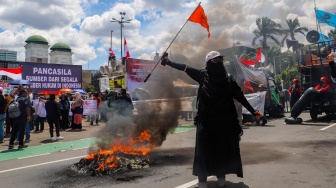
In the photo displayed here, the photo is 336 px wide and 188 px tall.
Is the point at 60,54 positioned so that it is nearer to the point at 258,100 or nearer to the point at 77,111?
the point at 77,111

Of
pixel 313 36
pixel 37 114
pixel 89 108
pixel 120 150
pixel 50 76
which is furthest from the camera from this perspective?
pixel 50 76

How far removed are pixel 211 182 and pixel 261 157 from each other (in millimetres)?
2225

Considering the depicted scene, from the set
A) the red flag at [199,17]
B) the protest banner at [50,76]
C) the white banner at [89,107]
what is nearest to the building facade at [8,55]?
the protest banner at [50,76]

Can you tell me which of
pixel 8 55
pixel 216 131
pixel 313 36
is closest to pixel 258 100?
pixel 313 36

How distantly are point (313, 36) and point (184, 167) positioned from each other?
1244 cm

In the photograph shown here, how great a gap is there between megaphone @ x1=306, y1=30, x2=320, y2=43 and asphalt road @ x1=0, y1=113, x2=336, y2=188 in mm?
7405

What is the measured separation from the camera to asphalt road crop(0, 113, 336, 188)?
15.6 feet

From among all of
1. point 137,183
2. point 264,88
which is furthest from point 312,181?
point 264,88

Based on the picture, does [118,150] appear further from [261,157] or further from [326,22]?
[326,22]

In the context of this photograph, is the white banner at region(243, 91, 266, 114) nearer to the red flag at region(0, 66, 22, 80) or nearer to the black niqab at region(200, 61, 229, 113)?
the black niqab at region(200, 61, 229, 113)

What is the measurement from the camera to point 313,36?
1515 centimetres

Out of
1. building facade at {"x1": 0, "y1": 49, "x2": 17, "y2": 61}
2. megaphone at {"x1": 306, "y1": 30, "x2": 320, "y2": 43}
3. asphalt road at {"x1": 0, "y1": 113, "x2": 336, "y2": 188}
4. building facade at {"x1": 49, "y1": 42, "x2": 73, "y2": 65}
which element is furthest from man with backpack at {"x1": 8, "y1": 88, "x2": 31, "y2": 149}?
building facade at {"x1": 0, "y1": 49, "x2": 17, "y2": 61}

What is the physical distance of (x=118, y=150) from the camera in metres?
6.21

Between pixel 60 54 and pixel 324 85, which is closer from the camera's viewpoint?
pixel 324 85
